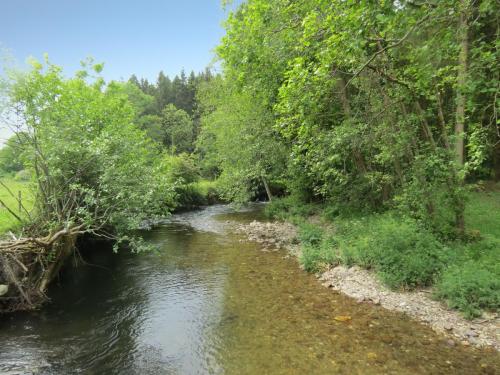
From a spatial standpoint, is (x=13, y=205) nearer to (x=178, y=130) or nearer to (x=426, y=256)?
(x=426, y=256)

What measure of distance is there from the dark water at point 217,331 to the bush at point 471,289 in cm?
113

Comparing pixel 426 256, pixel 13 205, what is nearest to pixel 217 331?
→ pixel 426 256

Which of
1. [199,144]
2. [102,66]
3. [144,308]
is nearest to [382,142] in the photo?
[144,308]

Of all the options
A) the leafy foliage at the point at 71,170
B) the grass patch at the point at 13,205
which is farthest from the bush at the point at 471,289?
the grass patch at the point at 13,205

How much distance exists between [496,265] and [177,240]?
46.1 ft

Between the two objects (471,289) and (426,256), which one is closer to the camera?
(471,289)

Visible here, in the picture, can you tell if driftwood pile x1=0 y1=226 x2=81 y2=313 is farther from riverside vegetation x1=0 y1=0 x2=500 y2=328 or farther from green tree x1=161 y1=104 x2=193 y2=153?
green tree x1=161 y1=104 x2=193 y2=153

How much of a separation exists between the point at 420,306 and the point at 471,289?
124cm

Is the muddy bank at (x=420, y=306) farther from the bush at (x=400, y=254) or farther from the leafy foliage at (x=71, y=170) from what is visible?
the leafy foliage at (x=71, y=170)

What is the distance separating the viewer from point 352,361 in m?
6.29

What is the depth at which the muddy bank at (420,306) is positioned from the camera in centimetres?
664

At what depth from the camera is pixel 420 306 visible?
7.98m

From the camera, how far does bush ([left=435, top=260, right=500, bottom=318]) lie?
23.6 feet

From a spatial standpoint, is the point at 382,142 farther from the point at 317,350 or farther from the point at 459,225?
the point at 317,350
